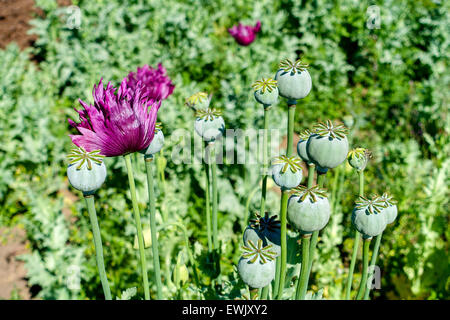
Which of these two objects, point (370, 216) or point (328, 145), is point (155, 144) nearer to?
point (328, 145)

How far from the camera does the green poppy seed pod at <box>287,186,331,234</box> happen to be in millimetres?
932

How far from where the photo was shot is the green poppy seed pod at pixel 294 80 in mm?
1119

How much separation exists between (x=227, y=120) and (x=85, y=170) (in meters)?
2.61

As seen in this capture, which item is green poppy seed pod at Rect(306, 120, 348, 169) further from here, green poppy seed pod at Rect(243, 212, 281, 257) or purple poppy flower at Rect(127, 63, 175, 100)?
purple poppy flower at Rect(127, 63, 175, 100)

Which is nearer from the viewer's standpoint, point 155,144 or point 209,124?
point 155,144

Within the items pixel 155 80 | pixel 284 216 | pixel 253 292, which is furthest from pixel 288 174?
pixel 155 80

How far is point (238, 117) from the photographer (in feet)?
11.2

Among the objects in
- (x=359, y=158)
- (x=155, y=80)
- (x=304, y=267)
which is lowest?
(x=304, y=267)

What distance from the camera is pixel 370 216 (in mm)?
1081

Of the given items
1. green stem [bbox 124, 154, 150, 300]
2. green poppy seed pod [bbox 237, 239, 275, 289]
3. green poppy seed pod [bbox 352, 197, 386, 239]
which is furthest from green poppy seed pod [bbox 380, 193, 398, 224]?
green stem [bbox 124, 154, 150, 300]

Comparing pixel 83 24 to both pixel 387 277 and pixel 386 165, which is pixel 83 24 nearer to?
pixel 386 165

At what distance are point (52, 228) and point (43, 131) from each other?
1.32m

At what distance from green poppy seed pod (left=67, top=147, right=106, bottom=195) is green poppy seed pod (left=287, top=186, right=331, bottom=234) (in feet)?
1.65
